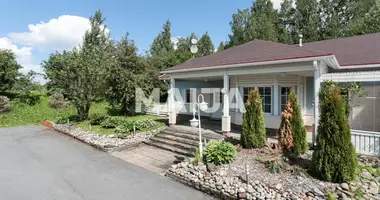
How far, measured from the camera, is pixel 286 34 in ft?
96.0

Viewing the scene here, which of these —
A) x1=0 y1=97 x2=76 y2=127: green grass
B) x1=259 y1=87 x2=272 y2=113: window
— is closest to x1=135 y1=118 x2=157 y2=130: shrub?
x1=259 y1=87 x2=272 y2=113: window

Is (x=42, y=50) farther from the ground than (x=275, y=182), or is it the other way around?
(x=42, y=50)

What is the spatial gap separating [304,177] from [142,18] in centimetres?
2169

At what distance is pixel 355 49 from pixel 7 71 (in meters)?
28.6

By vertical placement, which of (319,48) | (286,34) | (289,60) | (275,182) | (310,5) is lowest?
(275,182)

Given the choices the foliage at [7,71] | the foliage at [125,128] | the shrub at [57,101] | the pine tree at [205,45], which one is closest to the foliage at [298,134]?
the foliage at [125,128]

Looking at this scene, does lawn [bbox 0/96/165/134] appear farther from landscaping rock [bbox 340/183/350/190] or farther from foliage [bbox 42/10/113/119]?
landscaping rock [bbox 340/183/350/190]

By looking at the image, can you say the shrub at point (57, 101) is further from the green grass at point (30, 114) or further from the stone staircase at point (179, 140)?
the stone staircase at point (179, 140)

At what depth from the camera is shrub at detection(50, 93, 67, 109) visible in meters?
23.1

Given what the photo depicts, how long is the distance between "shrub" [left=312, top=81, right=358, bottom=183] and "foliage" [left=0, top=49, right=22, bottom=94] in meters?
26.6

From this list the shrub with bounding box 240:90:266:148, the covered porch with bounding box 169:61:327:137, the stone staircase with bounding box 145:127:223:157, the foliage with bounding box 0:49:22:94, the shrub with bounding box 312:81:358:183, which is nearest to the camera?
the shrub with bounding box 312:81:358:183

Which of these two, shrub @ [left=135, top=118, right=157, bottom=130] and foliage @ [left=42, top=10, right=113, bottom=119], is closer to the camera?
shrub @ [left=135, top=118, right=157, bottom=130]

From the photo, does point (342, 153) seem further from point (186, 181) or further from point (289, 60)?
point (186, 181)

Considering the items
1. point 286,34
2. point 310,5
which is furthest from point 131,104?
point 310,5
